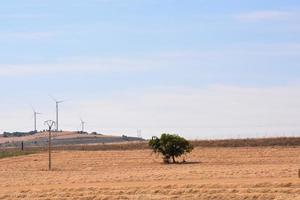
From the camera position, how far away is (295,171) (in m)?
44.9

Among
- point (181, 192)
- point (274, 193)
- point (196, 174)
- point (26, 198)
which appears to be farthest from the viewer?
point (196, 174)

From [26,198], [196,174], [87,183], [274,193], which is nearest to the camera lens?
[274,193]

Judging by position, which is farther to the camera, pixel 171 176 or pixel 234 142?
pixel 234 142

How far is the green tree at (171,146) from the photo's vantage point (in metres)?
68.8

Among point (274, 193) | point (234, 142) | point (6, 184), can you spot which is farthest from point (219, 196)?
point (234, 142)

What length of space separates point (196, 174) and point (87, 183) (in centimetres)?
672

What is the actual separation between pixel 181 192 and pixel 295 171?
1060cm

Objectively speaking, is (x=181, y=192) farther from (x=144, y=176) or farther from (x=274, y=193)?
(x=144, y=176)

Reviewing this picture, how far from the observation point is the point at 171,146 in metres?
69.1

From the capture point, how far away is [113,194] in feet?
124

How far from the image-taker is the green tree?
226 ft

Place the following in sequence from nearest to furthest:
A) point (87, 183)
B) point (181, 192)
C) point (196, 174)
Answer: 1. point (181, 192)
2. point (87, 183)
3. point (196, 174)

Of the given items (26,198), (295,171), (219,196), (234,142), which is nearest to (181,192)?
(219,196)

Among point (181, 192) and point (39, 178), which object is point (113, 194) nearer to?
point (181, 192)
